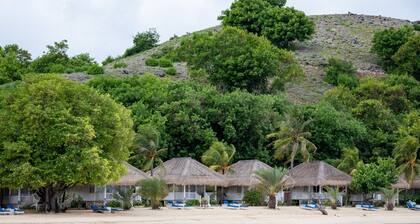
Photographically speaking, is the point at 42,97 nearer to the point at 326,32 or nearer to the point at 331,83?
the point at 331,83

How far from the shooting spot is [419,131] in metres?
62.8

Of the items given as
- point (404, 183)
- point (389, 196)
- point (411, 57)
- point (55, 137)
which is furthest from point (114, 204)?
point (411, 57)

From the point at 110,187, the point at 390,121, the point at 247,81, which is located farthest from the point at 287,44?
the point at 110,187

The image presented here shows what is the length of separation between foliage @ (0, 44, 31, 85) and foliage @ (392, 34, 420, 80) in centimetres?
4937

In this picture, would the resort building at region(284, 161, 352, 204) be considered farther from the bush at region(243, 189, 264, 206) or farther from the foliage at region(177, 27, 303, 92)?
the foliage at region(177, 27, 303, 92)

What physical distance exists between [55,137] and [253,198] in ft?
63.9

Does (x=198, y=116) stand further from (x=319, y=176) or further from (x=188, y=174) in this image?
(x=319, y=176)

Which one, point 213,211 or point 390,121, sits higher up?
point 390,121

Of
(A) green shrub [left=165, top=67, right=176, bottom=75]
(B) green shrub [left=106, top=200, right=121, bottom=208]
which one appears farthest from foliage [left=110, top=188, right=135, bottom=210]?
(A) green shrub [left=165, top=67, right=176, bottom=75]

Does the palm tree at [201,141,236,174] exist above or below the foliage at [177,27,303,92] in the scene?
below

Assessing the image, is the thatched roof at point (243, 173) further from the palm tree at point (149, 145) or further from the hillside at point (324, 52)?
the hillside at point (324, 52)

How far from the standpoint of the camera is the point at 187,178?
50500 millimetres

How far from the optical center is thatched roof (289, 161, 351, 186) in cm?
5525

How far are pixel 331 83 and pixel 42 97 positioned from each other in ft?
201
